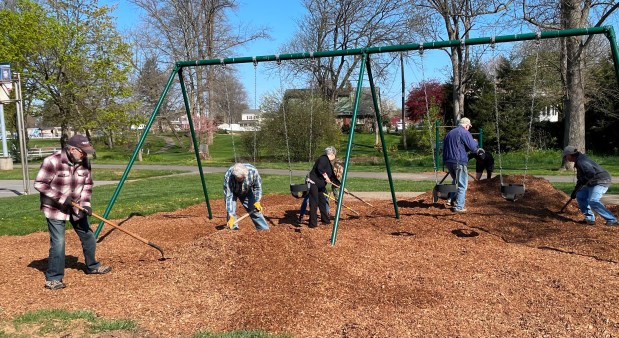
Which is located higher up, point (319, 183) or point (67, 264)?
point (319, 183)

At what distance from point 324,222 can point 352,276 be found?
304 centimetres

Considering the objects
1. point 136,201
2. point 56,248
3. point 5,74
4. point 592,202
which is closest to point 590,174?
point 592,202

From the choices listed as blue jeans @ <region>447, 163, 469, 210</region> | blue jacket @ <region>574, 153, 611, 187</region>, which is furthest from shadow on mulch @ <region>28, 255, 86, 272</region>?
blue jacket @ <region>574, 153, 611, 187</region>

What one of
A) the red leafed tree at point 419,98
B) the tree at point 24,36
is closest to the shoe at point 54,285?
the tree at point 24,36

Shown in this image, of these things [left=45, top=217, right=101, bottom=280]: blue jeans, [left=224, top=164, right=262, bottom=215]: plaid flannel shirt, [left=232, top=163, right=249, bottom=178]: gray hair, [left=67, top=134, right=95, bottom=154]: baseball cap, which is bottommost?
[left=45, top=217, right=101, bottom=280]: blue jeans

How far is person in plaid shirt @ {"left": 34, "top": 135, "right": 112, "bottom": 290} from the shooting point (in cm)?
555

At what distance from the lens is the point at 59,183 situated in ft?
18.5

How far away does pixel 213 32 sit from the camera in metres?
36.7

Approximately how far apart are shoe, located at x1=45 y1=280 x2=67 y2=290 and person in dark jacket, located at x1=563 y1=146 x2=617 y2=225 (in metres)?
7.24

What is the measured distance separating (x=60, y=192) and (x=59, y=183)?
99 millimetres

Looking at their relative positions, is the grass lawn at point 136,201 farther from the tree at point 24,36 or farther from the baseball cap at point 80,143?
the tree at point 24,36

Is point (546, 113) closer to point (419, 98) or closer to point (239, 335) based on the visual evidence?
point (419, 98)

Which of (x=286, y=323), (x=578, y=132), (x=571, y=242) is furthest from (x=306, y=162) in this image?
(x=286, y=323)

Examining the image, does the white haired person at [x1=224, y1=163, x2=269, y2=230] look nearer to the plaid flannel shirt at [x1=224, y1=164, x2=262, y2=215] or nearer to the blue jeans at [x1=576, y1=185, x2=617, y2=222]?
the plaid flannel shirt at [x1=224, y1=164, x2=262, y2=215]
